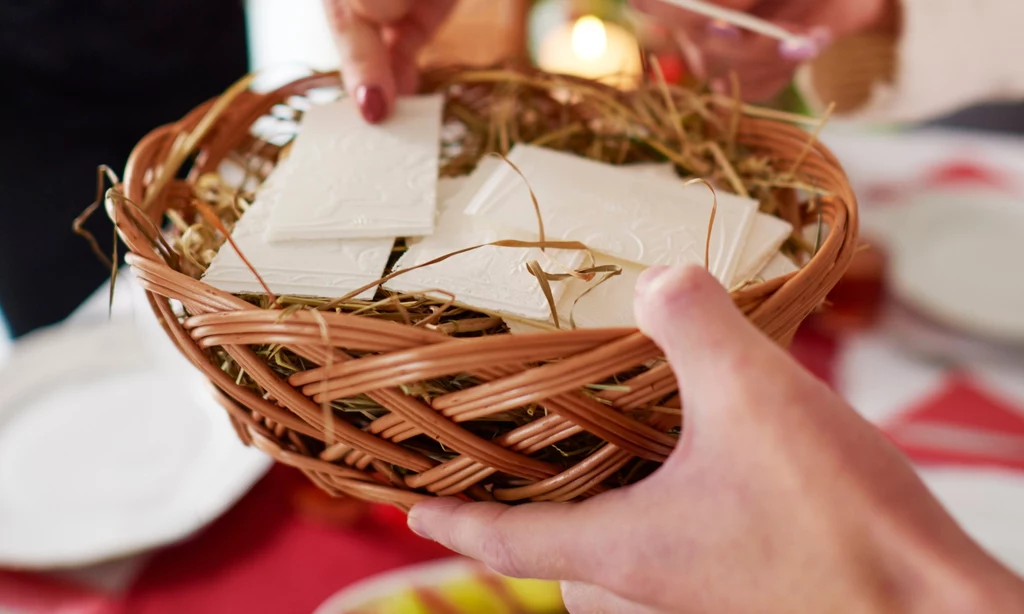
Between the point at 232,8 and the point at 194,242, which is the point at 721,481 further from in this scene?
the point at 232,8

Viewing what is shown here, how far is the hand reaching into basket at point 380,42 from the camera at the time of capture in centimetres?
49

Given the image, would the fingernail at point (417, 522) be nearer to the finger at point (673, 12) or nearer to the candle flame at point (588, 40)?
the finger at point (673, 12)

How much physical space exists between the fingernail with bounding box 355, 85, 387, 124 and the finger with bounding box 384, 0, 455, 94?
66mm

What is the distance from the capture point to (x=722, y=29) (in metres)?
0.62

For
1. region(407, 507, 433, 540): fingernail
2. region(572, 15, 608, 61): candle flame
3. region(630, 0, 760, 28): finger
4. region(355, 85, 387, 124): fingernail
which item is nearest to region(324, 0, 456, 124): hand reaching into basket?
region(355, 85, 387, 124): fingernail

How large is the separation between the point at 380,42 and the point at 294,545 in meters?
0.39

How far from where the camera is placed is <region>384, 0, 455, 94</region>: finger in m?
0.56

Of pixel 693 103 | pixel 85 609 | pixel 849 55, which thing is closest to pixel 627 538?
pixel 693 103

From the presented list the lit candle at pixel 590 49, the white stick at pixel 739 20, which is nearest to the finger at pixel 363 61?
the white stick at pixel 739 20

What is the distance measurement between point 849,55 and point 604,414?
0.76 meters

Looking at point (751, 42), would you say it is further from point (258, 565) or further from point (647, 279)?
point (258, 565)

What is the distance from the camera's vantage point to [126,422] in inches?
25.6

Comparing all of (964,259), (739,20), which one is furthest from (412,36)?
(964,259)

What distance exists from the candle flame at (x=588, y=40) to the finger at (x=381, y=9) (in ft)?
1.90
